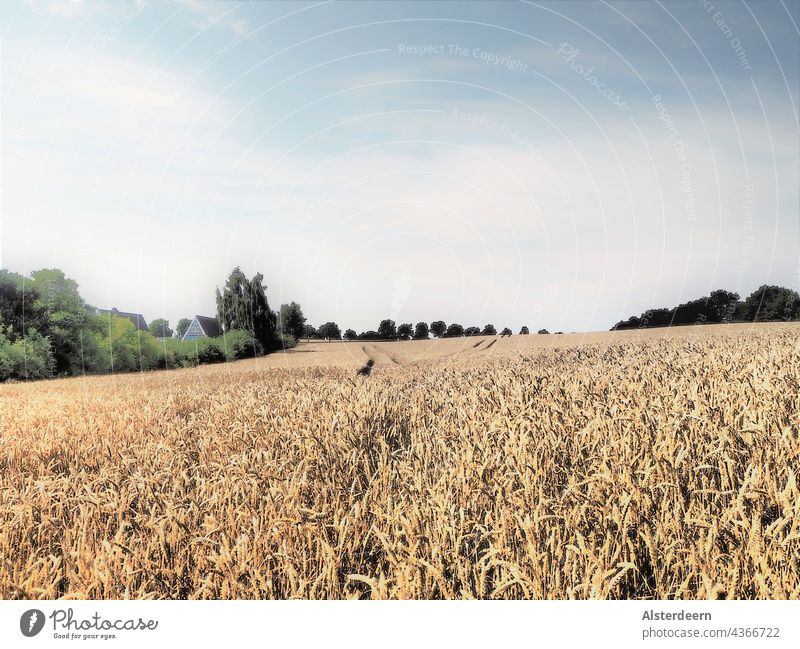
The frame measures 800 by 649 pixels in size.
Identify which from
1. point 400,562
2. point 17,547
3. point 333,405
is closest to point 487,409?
point 333,405

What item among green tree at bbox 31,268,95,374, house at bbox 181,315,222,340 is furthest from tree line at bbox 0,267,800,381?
house at bbox 181,315,222,340

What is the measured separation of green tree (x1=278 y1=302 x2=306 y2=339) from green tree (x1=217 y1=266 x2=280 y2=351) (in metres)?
0.49

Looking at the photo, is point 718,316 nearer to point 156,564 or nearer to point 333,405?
point 333,405

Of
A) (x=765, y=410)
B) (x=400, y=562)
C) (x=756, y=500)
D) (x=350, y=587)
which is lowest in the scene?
(x=350, y=587)

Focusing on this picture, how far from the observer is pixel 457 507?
3273 mm

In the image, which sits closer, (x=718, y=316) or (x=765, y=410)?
(x=765, y=410)

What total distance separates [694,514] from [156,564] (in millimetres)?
3126

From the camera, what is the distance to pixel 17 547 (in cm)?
333

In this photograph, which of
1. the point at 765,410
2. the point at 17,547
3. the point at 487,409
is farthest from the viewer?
the point at 487,409

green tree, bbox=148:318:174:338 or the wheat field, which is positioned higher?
green tree, bbox=148:318:174:338

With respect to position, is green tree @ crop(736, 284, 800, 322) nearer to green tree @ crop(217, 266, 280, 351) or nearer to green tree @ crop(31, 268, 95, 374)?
green tree @ crop(217, 266, 280, 351)

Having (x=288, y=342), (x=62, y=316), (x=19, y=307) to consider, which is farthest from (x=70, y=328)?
(x=288, y=342)

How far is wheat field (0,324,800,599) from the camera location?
255 cm
